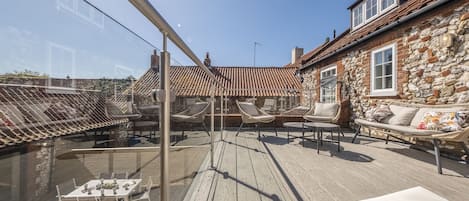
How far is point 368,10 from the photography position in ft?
21.4

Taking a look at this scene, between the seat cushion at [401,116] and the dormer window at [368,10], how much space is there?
3.46 metres

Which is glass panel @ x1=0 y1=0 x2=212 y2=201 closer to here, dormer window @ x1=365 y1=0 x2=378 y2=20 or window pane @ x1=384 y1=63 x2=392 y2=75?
window pane @ x1=384 y1=63 x2=392 y2=75

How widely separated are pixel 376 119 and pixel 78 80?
16.7 feet

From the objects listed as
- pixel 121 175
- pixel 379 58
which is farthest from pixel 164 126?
pixel 379 58

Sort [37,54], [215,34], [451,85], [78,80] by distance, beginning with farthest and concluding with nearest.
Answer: [215,34]
[451,85]
[78,80]
[37,54]

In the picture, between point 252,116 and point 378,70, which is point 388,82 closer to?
point 378,70

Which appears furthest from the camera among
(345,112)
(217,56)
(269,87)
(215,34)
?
(217,56)

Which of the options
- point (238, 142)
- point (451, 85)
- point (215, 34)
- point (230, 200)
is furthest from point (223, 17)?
point (230, 200)

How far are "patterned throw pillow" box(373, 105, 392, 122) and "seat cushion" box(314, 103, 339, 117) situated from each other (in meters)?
0.92

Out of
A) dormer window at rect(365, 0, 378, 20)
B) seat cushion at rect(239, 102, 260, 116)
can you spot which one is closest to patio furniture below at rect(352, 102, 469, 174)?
seat cushion at rect(239, 102, 260, 116)

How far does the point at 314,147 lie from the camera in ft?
12.4

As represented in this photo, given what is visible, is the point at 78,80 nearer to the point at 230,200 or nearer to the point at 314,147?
the point at 230,200

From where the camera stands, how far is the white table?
2.01 meters

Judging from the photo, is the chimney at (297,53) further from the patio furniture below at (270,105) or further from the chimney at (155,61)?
the chimney at (155,61)
